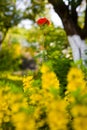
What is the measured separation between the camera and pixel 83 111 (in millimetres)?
3895

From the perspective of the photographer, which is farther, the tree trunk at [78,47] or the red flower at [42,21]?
the red flower at [42,21]

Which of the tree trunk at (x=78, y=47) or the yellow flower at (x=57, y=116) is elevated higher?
the yellow flower at (x=57, y=116)

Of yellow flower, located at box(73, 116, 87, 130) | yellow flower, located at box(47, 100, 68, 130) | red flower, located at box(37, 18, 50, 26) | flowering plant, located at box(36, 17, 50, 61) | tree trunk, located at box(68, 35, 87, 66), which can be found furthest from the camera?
red flower, located at box(37, 18, 50, 26)

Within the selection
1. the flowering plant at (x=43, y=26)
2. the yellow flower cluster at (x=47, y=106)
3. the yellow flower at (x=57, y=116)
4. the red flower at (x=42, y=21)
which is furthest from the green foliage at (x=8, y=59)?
the yellow flower at (x=57, y=116)

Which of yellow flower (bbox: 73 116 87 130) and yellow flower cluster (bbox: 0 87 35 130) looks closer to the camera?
yellow flower (bbox: 73 116 87 130)

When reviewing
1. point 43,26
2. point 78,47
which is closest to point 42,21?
point 43,26

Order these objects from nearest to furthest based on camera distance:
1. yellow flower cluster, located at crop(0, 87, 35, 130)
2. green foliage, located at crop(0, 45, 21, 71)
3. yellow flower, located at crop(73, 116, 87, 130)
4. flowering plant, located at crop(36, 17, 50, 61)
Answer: yellow flower, located at crop(73, 116, 87, 130)
yellow flower cluster, located at crop(0, 87, 35, 130)
flowering plant, located at crop(36, 17, 50, 61)
green foliage, located at crop(0, 45, 21, 71)

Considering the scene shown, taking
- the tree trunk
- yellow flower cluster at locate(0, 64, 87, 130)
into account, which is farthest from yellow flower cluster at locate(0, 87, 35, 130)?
the tree trunk

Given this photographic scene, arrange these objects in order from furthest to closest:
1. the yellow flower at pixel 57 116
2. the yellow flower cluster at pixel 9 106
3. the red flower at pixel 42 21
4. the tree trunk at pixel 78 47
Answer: the red flower at pixel 42 21, the tree trunk at pixel 78 47, the yellow flower cluster at pixel 9 106, the yellow flower at pixel 57 116

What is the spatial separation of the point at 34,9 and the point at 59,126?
22037 mm

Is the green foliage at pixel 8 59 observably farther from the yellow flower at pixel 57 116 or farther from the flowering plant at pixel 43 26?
the yellow flower at pixel 57 116

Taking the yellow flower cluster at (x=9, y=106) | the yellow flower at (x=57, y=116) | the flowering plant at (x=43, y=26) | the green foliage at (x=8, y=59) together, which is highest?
the yellow flower at (x=57, y=116)

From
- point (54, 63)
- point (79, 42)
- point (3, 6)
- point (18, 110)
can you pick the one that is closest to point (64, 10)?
point (79, 42)

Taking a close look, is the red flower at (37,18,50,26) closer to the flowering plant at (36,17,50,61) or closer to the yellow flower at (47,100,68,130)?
the flowering plant at (36,17,50,61)
